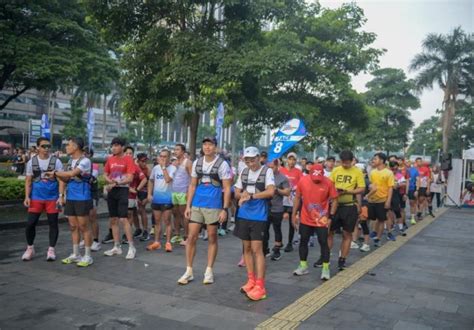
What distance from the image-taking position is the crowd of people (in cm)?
562

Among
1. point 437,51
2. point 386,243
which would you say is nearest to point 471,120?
point 437,51

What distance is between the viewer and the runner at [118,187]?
725cm

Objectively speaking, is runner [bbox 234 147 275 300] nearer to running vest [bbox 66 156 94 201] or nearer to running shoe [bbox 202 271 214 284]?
running shoe [bbox 202 271 214 284]

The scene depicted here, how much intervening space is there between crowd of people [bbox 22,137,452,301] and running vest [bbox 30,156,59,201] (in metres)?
0.02

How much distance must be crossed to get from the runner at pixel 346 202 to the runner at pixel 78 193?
3595 mm

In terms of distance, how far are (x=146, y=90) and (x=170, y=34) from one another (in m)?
1.70

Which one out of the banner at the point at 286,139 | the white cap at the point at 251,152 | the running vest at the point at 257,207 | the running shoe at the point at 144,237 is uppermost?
the banner at the point at 286,139

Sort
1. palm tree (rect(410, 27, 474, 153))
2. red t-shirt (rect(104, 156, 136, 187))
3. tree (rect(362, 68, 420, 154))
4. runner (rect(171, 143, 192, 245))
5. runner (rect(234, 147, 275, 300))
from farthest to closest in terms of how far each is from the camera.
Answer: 1. tree (rect(362, 68, 420, 154))
2. palm tree (rect(410, 27, 474, 153))
3. runner (rect(171, 143, 192, 245))
4. red t-shirt (rect(104, 156, 136, 187))
5. runner (rect(234, 147, 275, 300))

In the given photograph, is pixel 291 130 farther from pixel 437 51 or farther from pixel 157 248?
pixel 437 51

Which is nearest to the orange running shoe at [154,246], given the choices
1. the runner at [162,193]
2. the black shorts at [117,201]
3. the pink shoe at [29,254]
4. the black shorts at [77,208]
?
the runner at [162,193]

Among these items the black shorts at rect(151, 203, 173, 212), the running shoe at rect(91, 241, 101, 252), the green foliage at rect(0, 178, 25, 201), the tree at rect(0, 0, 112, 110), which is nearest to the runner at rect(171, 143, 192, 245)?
the black shorts at rect(151, 203, 173, 212)

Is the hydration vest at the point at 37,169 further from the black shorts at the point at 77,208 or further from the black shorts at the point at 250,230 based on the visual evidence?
the black shorts at the point at 250,230

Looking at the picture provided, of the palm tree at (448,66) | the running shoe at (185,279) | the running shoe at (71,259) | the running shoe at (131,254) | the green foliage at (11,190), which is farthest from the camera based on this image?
the palm tree at (448,66)

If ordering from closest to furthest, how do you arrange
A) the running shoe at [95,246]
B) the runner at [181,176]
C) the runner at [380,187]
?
the running shoe at [95,246]
the runner at [181,176]
the runner at [380,187]
